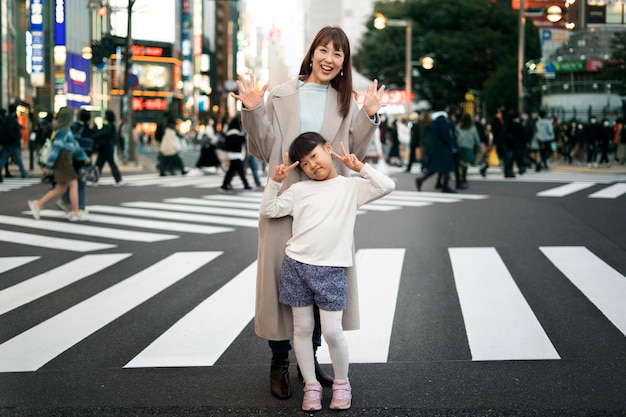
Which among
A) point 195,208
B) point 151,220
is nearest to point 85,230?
point 151,220

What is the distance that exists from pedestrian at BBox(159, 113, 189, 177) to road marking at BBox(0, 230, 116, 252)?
450 inches

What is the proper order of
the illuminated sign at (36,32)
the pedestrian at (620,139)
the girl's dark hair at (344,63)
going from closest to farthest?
the girl's dark hair at (344,63) < the pedestrian at (620,139) < the illuminated sign at (36,32)

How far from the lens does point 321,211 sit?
12.7ft

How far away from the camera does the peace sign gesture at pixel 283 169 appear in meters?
3.83

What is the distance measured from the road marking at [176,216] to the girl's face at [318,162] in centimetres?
745

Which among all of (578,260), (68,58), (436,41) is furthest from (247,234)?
(436,41)

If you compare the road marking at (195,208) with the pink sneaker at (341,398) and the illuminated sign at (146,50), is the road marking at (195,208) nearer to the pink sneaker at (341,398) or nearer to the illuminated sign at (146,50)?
the pink sneaker at (341,398)

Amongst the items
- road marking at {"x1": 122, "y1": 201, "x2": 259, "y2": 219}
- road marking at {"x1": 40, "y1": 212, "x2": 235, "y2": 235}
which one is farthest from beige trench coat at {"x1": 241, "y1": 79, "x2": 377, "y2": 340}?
road marking at {"x1": 122, "y1": 201, "x2": 259, "y2": 219}

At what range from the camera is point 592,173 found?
24.1 m

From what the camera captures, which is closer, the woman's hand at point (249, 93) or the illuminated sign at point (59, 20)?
the woman's hand at point (249, 93)

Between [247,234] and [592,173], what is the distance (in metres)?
15.8

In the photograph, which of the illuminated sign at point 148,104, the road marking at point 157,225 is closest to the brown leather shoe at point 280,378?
the road marking at point 157,225

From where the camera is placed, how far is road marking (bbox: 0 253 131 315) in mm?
6625

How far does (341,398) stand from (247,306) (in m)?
2.48
